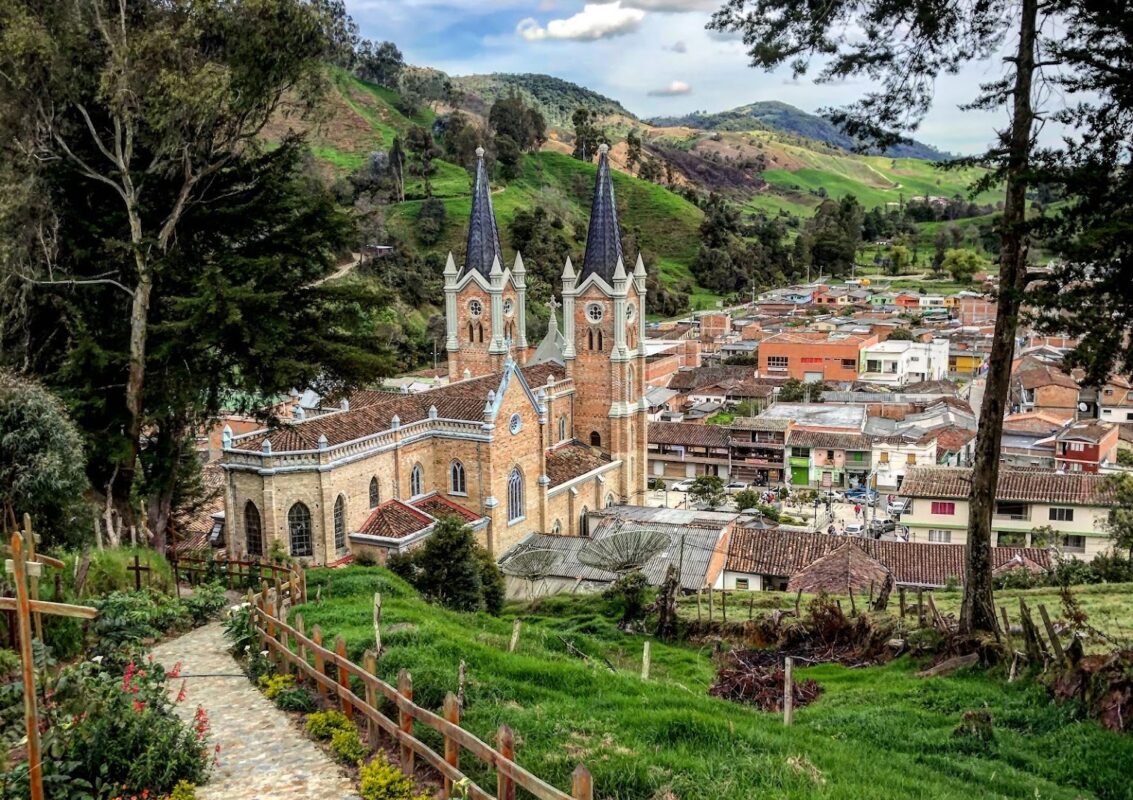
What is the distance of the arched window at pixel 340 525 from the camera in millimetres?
26031

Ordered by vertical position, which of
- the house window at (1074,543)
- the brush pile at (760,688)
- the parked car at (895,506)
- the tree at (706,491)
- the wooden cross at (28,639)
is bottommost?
the parked car at (895,506)

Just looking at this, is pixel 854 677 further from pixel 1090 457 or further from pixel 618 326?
pixel 1090 457

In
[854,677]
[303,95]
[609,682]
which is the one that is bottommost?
[854,677]

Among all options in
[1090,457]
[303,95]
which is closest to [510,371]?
[303,95]

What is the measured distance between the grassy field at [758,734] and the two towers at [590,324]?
25949mm

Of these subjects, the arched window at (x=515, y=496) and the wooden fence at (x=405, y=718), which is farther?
the arched window at (x=515, y=496)

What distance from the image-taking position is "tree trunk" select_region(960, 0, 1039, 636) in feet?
36.8

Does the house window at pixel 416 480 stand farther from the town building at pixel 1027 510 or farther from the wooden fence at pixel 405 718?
the town building at pixel 1027 510

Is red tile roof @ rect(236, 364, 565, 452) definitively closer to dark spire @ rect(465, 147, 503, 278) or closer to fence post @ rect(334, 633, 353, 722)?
dark spire @ rect(465, 147, 503, 278)

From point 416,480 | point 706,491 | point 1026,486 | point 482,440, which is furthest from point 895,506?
point 416,480

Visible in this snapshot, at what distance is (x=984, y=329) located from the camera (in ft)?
290

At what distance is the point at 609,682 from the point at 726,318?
274 ft

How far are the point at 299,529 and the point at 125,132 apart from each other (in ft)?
38.6

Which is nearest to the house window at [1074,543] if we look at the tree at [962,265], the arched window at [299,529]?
the arched window at [299,529]
